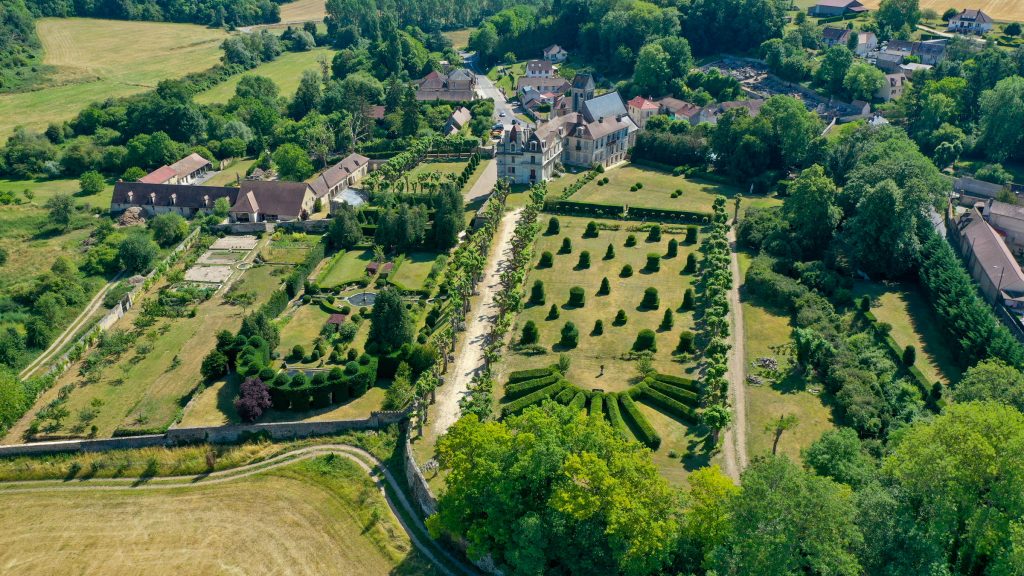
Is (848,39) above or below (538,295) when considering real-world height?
above

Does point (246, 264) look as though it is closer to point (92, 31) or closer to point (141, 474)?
point (141, 474)

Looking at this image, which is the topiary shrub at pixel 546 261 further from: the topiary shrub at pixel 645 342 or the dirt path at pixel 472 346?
the topiary shrub at pixel 645 342

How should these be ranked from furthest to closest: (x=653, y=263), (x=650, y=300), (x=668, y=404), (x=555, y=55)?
(x=555, y=55) < (x=653, y=263) < (x=650, y=300) < (x=668, y=404)

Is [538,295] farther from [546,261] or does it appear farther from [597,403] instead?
[597,403]

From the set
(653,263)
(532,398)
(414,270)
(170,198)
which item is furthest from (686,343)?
(170,198)

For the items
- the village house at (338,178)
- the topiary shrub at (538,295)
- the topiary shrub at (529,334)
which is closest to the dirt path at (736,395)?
the topiary shrub at (529,334)

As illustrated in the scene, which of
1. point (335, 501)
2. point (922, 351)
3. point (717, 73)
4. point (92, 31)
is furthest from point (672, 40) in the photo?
point (92, 31)

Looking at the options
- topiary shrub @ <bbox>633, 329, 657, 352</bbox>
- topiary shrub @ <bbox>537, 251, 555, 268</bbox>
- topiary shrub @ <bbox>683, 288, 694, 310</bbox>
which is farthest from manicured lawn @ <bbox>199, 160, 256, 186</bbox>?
topiary shrub @ <bbox>633, 329, 657, 352</bbox>
